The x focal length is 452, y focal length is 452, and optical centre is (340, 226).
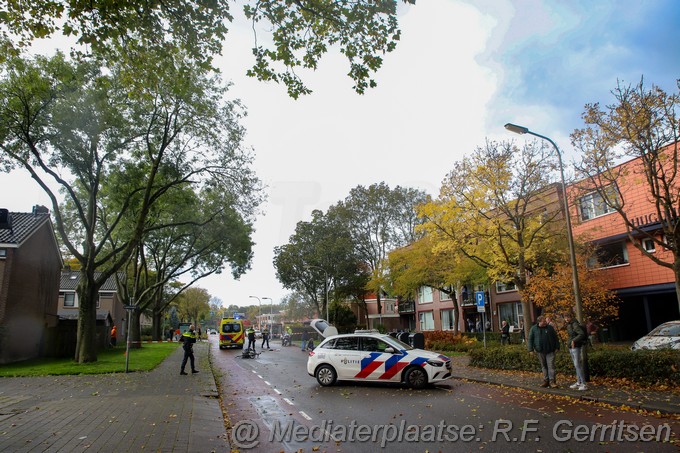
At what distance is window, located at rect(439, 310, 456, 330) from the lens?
44.1m

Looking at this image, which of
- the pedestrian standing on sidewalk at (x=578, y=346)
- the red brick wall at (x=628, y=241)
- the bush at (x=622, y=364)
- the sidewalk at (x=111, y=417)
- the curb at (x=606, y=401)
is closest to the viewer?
the sidewalk at (x=111, y=417)

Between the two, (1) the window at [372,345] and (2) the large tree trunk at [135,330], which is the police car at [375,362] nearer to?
(1) the window at [372,345]

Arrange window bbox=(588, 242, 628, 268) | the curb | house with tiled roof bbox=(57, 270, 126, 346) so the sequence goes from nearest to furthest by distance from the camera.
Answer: the curb, window bbox=(588, 242, 628, 268), house with tiled roof bbox=(57, 270, 126, 346)

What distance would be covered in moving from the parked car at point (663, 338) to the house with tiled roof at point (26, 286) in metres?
26.8

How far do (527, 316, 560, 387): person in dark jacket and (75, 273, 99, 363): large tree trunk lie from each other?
17987mm

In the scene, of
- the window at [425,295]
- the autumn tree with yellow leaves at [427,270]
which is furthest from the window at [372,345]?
the window at [425,295]

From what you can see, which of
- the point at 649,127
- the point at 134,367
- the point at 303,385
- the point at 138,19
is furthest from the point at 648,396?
the point at 134,367

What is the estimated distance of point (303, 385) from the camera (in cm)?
1406

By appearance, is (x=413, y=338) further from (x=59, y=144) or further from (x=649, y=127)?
(x=59, y=144)

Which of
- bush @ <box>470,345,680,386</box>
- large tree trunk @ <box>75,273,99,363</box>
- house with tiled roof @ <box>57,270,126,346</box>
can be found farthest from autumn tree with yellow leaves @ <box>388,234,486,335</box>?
house with tiled roof @ <box>57,270,126,346</box>

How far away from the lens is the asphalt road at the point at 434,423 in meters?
6.74

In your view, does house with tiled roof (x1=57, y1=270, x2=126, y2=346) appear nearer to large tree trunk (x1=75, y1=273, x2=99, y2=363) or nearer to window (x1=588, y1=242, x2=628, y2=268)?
large tree trunk (x1=75, y1=273, x2=99, y2=363)

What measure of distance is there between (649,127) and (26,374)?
2183 cm

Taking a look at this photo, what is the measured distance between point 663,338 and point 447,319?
30.2 metres
